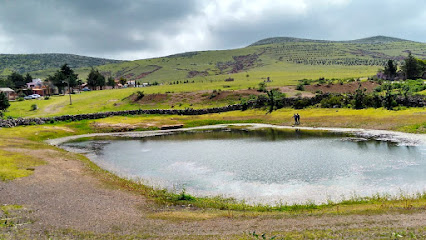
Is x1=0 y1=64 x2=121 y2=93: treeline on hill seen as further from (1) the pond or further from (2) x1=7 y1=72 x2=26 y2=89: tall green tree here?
(1) the pond

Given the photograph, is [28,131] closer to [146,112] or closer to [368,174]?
[146,112]

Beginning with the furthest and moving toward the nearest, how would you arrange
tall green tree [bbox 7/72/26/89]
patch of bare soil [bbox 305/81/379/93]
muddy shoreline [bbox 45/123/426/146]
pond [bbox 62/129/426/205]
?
tall green tree [bbox 7/72/26/89], patch of bare soil [bbox 305/81/379/93], muddy shoreline [bbox 45/123/426/146], pond [bbox 62/129/426/205]

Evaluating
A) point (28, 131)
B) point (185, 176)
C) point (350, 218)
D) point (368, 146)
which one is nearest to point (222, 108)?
point (28, 131)

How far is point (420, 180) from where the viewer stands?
26.0 meters

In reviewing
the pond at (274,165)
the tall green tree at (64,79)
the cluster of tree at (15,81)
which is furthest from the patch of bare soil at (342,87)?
the cluster of tree at (15,81)

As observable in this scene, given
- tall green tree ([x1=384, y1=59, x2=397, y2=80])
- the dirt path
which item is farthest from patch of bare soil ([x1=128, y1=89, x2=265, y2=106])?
the dirt path

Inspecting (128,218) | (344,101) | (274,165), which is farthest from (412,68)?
(128,218)

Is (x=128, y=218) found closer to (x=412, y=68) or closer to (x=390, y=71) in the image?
(x=412, y=68)

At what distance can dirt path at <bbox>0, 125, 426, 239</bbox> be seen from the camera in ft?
58.3

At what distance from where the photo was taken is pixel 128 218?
68.4 ft

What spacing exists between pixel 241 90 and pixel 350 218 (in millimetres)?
81628

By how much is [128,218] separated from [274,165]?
17395mm

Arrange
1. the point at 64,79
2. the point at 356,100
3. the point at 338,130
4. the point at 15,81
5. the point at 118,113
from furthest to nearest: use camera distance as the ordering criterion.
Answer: the point at 15,81, the point at 64,79, the point at 118,113, the point at 356,100, the point at 338,130

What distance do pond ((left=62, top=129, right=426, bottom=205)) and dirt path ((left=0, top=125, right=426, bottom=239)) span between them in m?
4.47
